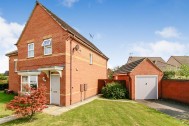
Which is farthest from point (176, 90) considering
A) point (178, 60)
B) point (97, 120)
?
point (178, 60)

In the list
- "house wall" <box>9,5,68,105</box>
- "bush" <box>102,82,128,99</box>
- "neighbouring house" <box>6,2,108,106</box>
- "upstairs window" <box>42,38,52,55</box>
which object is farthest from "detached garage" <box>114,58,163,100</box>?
"upstairs window" <box>42,38,52,55</box>

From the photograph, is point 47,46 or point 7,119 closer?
point 7,119

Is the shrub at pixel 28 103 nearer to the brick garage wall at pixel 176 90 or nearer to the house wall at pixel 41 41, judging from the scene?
the house wall at pixel 41 41

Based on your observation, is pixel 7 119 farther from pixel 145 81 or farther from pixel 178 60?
pixel 178 60

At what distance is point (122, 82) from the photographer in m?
21.9

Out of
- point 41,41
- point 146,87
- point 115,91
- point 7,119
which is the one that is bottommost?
point 7,119

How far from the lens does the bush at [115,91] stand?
19922mm

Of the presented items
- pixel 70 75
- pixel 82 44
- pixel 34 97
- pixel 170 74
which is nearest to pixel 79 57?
pixel 82 44

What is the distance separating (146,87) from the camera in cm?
1972

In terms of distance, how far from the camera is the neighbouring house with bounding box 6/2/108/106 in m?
→ 15.1

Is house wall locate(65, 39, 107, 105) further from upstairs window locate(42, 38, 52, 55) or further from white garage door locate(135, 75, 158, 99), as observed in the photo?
white garage door locate(135, 75, 158, 99)

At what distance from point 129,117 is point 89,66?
11070 millimetres

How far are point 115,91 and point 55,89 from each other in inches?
304

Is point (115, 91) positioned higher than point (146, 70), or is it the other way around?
point (146, 70)
